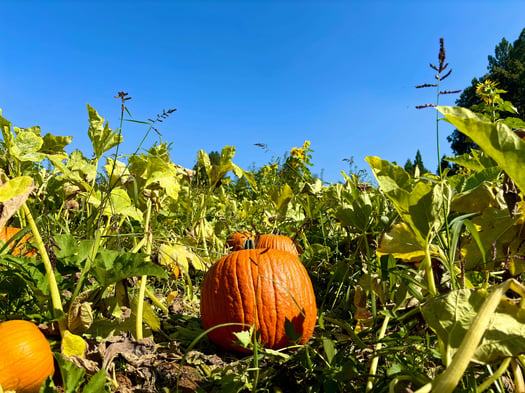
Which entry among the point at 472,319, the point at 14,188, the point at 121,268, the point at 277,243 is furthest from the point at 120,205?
the point at 472,319

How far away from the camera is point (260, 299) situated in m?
1.60

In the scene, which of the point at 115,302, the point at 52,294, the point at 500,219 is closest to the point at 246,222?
the point at 115,302

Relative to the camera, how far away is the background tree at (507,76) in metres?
29.0

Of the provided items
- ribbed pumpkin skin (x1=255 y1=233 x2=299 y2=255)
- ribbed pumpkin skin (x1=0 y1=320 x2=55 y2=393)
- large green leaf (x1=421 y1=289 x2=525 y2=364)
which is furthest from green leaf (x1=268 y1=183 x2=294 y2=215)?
large green leaf (x1=421 y1=289 x2=525 y2=364)

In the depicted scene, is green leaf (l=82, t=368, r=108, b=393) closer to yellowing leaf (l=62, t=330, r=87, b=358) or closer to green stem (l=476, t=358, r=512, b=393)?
yellowing leaf (l=62, t=330, r=87, b=358)

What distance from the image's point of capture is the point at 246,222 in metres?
4.13

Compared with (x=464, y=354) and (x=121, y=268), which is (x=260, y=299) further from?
(x=464, y=354)

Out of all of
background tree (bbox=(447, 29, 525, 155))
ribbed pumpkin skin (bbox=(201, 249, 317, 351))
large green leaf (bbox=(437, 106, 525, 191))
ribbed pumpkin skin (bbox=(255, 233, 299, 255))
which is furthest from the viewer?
background tree (bbox=(447, 29, 525, 155))

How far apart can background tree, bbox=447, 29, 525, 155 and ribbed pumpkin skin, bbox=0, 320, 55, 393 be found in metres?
29.7

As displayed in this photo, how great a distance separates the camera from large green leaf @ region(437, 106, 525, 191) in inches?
27.3

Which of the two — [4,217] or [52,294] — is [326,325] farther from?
[4,217]

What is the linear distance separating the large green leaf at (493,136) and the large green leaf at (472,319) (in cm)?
24

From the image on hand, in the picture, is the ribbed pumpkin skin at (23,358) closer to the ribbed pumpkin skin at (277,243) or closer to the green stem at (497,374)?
the green stem at (497,374)

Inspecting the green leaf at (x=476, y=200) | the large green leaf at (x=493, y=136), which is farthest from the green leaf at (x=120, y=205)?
the large green leaf at (x=493, y=136)
